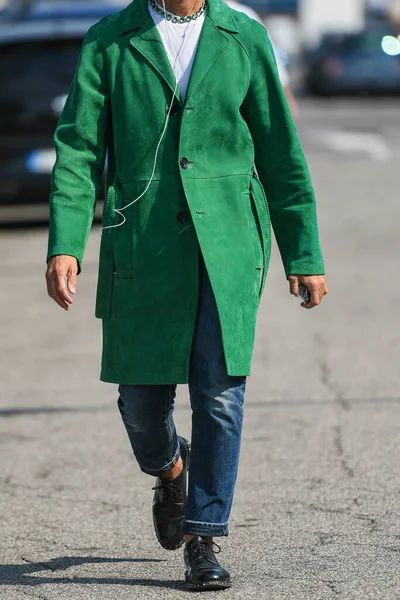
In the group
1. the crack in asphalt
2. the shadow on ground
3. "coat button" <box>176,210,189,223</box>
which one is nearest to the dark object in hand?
"coat button" <box>176,210,189,223</box>

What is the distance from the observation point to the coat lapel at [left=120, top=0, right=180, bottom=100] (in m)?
4.12

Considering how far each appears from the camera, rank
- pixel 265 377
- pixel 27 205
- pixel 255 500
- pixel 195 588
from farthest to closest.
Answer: pixel 27 205 → pixel 265 377 → pixel 255 500 → pixel 195 588

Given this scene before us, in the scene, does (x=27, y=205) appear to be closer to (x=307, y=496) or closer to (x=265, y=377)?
(x=265, y=377)

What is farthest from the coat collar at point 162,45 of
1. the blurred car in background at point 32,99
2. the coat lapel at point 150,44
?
the blurred car in background at point 32,99

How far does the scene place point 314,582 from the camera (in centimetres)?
416

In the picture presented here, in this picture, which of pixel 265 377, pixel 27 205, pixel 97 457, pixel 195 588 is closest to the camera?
pixel 195 588

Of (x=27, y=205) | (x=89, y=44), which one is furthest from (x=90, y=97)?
(x=27, y=205)

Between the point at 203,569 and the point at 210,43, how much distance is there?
1.52 metres

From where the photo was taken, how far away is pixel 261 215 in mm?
4234

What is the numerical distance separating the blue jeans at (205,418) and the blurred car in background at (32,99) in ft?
26.2

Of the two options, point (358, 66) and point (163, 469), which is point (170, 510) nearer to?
point (163, 469)

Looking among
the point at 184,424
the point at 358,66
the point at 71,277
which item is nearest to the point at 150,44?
the point at 71,277

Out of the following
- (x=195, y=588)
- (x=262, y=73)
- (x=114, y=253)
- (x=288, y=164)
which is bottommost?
(x=195, y=588)

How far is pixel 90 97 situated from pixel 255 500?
175cm
